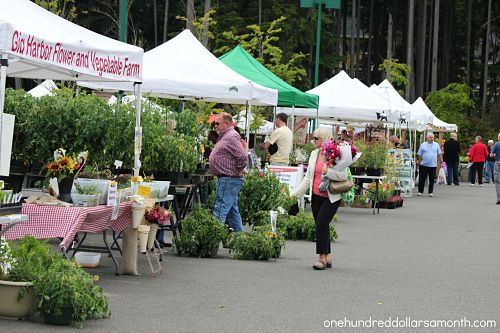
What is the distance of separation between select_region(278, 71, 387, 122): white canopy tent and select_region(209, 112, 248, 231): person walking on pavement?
39.5 feet

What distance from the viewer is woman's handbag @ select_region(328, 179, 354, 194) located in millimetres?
13188

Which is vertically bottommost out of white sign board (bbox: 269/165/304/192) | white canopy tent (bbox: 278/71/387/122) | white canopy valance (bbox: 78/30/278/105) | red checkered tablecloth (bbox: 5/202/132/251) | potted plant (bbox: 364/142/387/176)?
red checkered tablecloth (bbox: 5/202/132/251)

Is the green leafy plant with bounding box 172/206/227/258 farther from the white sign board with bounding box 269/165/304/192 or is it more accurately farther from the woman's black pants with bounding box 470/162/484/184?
the woman's black pants with bounding box 470/162/484/184

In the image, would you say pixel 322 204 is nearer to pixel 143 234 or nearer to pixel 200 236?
pixel 200 236

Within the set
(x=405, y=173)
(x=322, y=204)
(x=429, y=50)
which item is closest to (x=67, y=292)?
(x=322, y=204)

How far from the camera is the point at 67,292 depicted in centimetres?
862

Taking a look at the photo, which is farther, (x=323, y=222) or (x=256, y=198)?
(x=256, y=198)

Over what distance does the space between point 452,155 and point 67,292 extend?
36.0 m

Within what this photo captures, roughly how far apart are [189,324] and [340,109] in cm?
1943

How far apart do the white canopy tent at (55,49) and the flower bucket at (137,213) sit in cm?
112

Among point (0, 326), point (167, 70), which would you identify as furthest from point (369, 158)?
point (0, 326)

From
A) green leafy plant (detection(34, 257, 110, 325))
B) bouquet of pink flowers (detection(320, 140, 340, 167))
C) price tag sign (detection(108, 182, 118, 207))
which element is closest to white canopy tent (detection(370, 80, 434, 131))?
bouquet of pink flowers (detection(320, 140, 340, 167))

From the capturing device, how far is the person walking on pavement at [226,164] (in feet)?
48.3

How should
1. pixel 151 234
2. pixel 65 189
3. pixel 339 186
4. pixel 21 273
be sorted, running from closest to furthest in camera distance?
pixel 21 273
pixel 65 189
pixel 151 234
pixel 339 186
